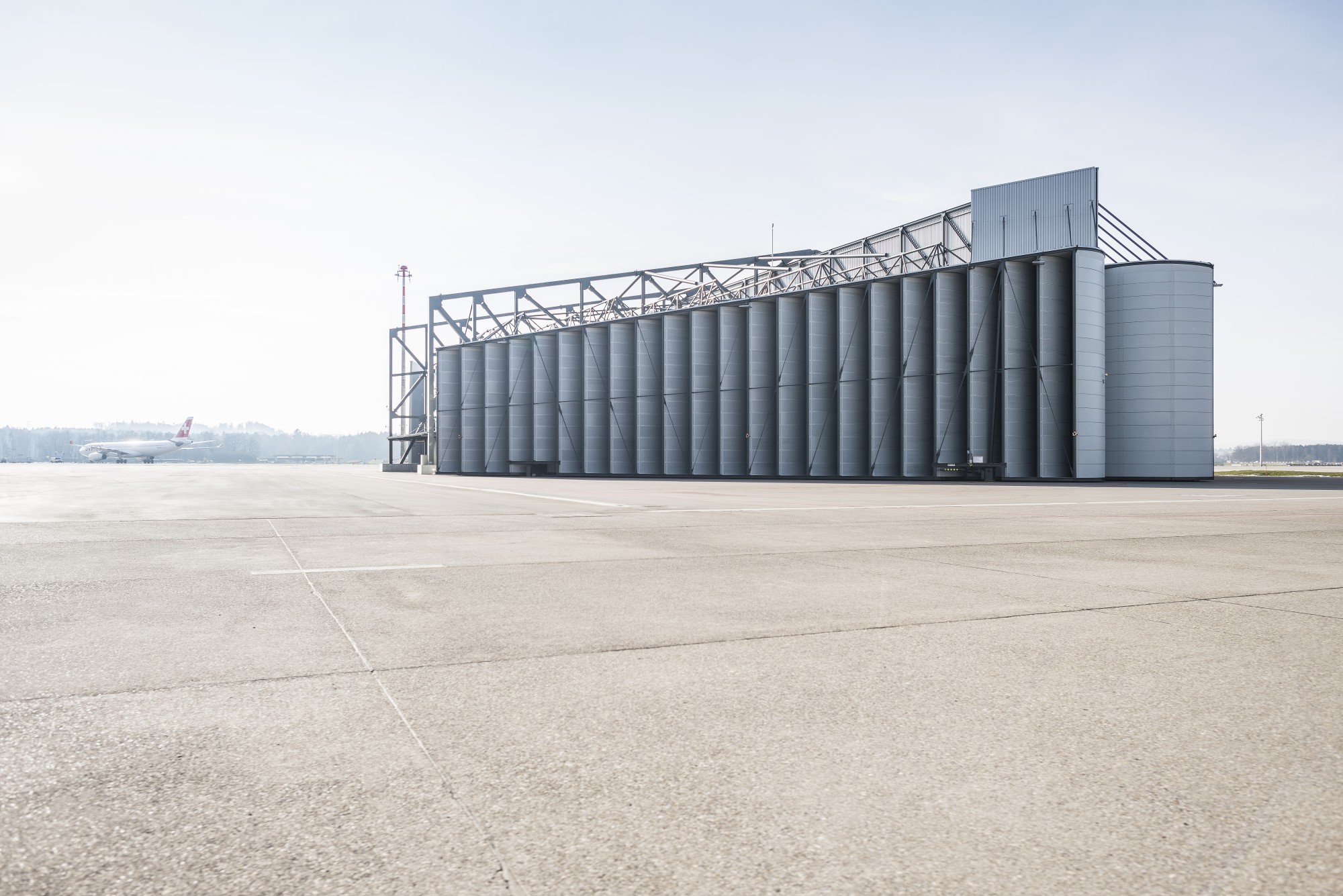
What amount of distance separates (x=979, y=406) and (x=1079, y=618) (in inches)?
1527

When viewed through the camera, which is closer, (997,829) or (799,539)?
(997,829)

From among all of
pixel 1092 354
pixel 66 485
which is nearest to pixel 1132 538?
pixel 1092 354

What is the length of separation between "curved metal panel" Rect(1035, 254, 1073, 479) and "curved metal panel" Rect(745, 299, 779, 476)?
52.2ft

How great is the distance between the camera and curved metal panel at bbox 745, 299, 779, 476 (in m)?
52.2

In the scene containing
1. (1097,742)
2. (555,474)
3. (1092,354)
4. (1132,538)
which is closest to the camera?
(1097,742)

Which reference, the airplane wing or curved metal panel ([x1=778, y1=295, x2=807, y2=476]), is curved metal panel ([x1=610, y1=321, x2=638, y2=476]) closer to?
curved metal panel ([x1=778, y1=295, x2=807, y2=476])

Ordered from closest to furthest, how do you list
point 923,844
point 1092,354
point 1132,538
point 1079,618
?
point 923,844 → point 1079,618 → point 1132,538 → point 1092,354

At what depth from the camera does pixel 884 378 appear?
46.5m

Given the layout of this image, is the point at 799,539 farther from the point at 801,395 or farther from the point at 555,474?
the point at 555,474

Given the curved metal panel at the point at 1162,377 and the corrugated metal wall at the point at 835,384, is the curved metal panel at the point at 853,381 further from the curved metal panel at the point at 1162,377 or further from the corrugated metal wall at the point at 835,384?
the curved metal panel at the point at 1162,377

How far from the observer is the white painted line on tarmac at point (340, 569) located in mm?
8164

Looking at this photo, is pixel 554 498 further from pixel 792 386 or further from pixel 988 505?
pixel 792 386

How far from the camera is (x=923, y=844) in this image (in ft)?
8.26

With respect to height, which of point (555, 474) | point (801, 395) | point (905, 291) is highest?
point (905, 291)
